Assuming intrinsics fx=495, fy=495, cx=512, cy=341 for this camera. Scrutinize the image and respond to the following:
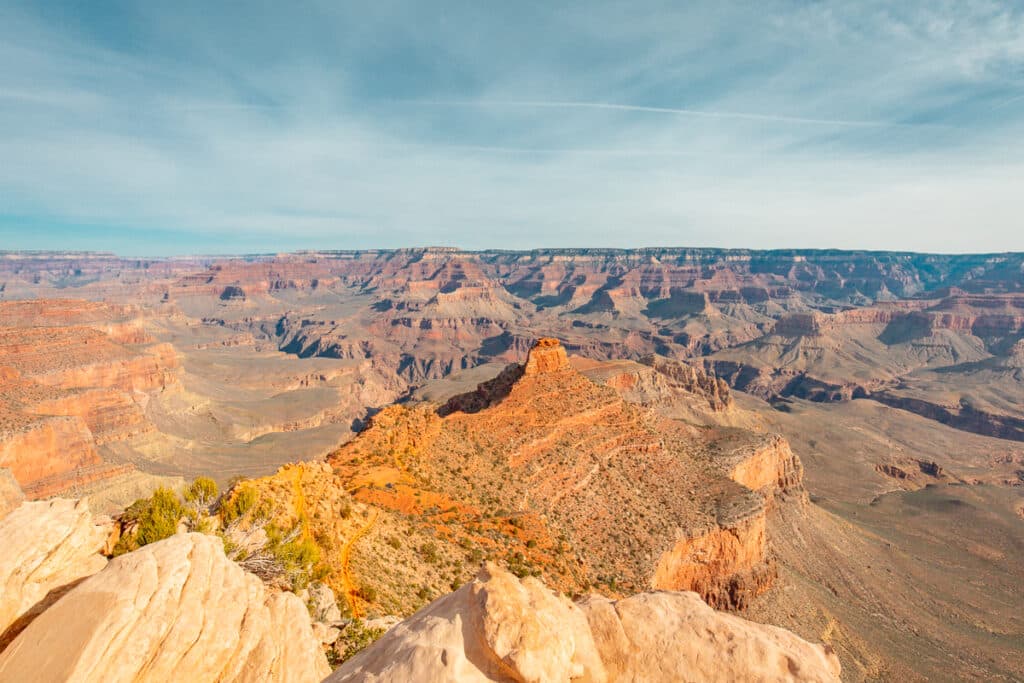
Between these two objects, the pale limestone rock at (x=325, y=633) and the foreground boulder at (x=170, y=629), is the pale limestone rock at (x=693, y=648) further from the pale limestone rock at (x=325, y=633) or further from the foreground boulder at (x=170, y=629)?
the pale limestone rock at (x=325, y=633)

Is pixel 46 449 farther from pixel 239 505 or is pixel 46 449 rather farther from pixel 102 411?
pixel 239 505

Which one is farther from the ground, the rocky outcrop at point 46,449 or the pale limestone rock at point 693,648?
the pale limestone rock at point 693,648

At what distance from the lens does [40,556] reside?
12.0 metres

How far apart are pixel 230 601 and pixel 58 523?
18.6 feet

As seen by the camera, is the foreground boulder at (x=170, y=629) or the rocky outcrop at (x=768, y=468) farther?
the rocky outcrop at (x=768, y=468)

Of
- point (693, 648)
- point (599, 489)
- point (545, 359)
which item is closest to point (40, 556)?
point (693, 648)

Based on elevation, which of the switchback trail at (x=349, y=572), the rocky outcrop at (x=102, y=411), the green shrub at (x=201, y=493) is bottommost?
the rocky outcrop at (x=102, y=411)

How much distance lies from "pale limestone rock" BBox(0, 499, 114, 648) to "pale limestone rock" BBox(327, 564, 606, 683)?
24.7 ft

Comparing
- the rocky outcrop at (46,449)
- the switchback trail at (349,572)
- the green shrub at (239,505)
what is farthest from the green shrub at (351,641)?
the rocky outcrop at (46,449)

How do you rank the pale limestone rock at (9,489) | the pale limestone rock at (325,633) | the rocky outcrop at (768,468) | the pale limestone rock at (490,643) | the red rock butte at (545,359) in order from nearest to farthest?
the pale limestone rock at (490,643) < the pale limestone rock at (325,633) < the pale limestone rock at (9,489) < the red rock butte at (545,359) < the rocky outcrop at (768,468)

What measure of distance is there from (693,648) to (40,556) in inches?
598

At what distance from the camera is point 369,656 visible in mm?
9383

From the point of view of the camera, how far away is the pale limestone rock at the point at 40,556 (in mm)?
10906

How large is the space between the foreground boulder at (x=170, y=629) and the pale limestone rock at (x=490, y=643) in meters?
2.68
